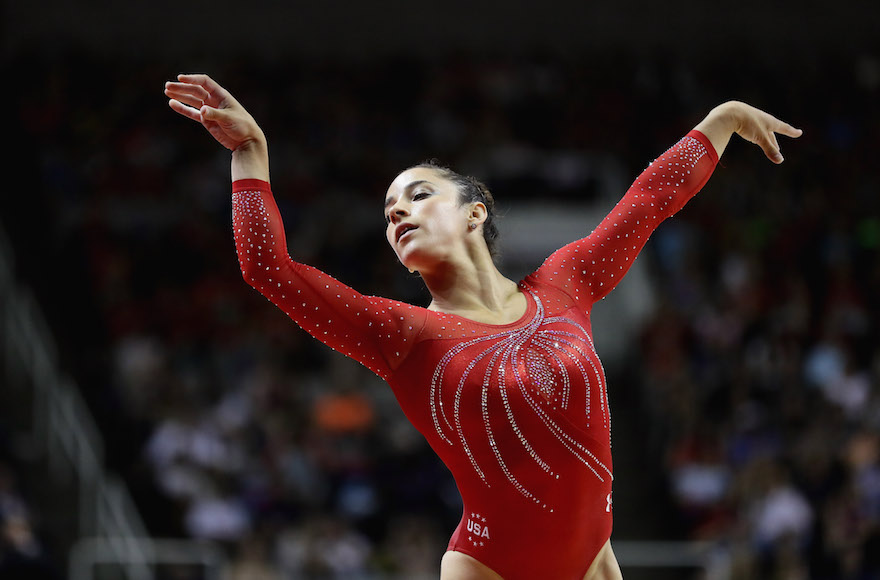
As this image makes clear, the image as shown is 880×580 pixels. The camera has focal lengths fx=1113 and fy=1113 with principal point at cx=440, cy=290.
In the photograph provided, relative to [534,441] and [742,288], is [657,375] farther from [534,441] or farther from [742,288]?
[534,441]

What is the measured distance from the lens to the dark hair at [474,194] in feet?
9.71

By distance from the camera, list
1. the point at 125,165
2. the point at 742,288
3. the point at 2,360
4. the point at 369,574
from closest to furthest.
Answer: the point at 369,574 < the point at 2,360 < the point at 742,288 < the point at 125,165

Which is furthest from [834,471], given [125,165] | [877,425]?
[125,165]

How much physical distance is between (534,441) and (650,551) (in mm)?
5433

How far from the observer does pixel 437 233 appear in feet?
9.16

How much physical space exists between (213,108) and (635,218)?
3.69 ft


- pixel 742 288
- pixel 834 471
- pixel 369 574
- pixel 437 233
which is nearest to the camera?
pixel 437 233

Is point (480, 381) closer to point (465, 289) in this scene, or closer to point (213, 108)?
point (465, 289)

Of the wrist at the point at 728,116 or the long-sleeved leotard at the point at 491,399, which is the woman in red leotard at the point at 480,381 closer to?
the long-sleeved leotard at the point at 491,399

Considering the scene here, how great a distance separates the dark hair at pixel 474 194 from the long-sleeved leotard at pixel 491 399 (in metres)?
0.41

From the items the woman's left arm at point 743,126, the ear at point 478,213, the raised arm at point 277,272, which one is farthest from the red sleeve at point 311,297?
the woman's left arm at point 743,126

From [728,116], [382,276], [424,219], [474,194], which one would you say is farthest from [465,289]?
[382,276]

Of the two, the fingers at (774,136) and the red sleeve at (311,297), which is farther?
the fingers at (774,136)

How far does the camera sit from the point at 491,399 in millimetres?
2559
